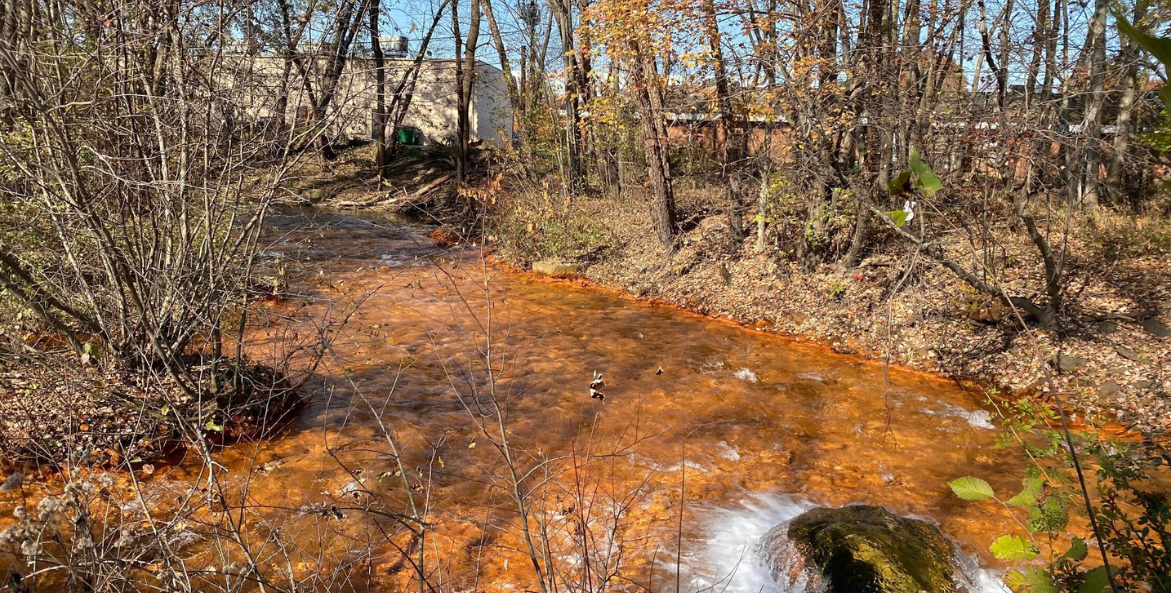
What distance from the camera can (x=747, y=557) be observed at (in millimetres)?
4945

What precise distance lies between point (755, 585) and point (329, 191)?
66.2ft

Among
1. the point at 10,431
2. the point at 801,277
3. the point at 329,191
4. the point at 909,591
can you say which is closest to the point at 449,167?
the point at 329,191

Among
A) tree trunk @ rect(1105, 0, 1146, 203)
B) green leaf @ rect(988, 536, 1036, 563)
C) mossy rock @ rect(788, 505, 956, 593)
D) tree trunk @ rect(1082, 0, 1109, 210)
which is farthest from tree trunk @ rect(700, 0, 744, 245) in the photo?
green leaf @ rect(988, 536, 1036, 563)

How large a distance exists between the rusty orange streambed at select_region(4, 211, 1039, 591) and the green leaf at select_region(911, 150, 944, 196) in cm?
207

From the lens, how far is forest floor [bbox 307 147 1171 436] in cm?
767

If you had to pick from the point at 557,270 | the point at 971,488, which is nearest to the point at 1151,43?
the point at 971,488

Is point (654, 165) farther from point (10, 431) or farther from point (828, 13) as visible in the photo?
point (10, 431)

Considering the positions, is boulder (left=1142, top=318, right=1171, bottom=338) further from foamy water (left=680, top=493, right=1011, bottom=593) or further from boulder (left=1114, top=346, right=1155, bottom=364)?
foamy water (left=680, top=493, right=1011, bottom=593)

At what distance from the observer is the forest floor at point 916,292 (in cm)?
767

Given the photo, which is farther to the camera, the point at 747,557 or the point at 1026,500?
the point at 747,557

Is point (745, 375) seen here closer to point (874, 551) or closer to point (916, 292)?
point (916, 292)

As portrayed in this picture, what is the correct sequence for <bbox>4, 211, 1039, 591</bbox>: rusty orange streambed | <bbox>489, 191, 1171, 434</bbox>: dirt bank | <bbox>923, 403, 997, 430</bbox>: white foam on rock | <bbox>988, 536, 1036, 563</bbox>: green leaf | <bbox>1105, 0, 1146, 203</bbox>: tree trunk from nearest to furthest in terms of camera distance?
1. <bbox>988, 536, 1036, 563</bbox>: green leaf
2. <bbox>4, 211, 1039, 591</bbox>: rusty orange streambed
3. <bbox>923, 403, 997, 430</bbox>: white foam on rock
4. <bbox>489, 191, 1171, 434</bbox>: dirt bank
5. <bbox>1105, 0, 1146, 203</bbox>: tree trunk

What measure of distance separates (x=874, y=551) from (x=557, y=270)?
32.2 feet

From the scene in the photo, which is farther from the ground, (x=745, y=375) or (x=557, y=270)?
(x=557, y=270)
